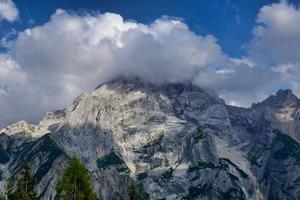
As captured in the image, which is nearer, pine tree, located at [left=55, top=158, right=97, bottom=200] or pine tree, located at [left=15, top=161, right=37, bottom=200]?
pine tree, located at [left=55, top=158, right=97, bottom=200]

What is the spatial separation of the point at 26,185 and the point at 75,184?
44.2 ft

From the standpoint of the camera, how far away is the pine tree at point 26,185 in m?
84.9

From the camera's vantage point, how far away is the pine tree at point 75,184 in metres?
75.2

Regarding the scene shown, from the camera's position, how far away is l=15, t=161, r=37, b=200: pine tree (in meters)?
84.9

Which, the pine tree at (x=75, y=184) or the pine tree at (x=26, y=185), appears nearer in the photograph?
the pine tree at (x=75, y=184)

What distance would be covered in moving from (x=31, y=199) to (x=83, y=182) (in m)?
13.6

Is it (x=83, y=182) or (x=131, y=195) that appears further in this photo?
(x=131, y=195)

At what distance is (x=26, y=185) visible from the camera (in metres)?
85.8

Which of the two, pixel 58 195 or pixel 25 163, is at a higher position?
pixel 25 163

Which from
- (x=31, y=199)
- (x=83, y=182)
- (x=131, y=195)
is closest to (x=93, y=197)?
(x=83, y=182)

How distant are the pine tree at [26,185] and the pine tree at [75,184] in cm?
1029

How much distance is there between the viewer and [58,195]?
77.3 meters

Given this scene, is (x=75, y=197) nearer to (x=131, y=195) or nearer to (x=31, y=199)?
(x=31, y=199)

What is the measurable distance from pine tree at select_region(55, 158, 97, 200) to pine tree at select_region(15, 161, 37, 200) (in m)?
10.3
